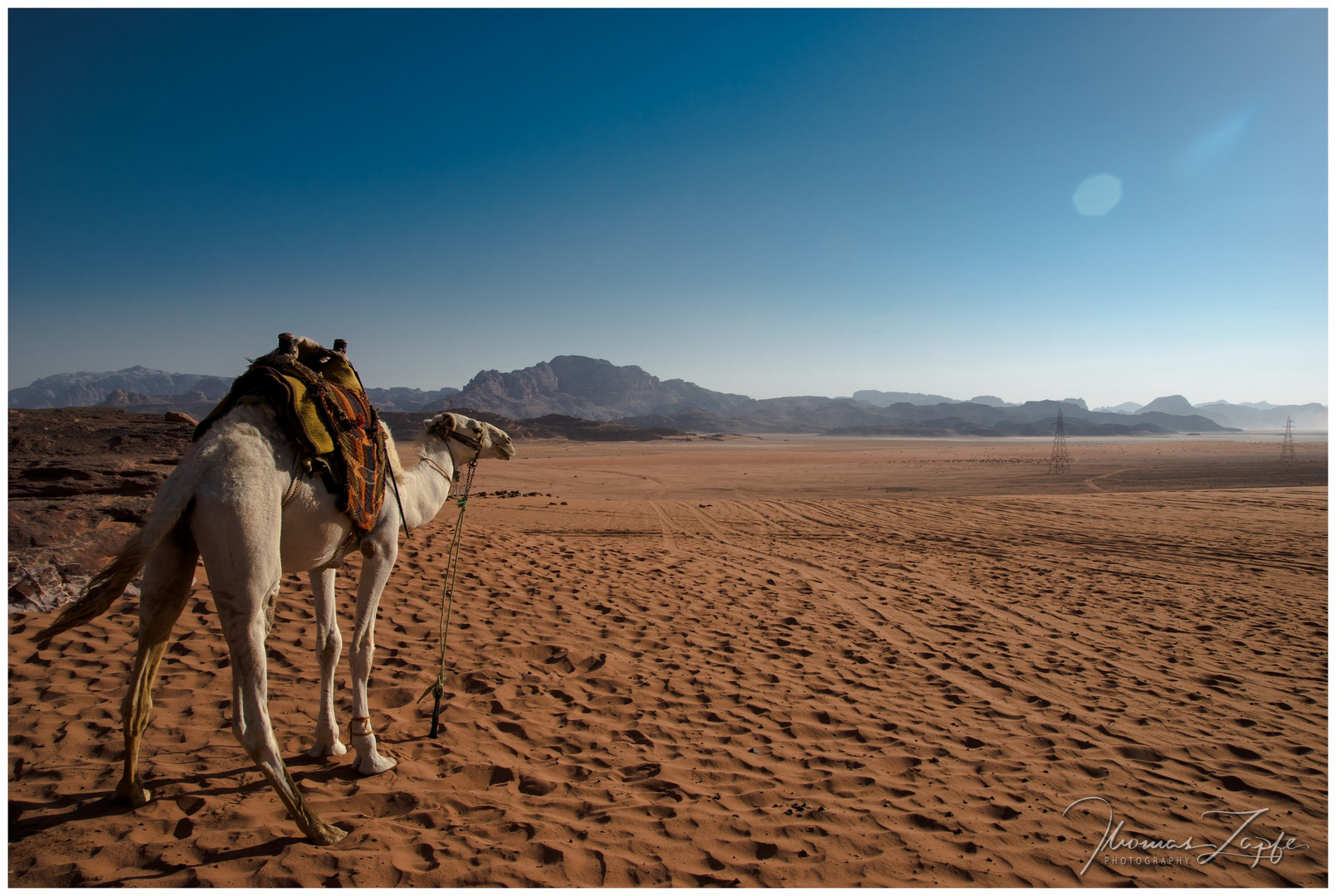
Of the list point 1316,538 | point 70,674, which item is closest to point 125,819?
point 70,674

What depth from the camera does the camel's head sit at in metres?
5.30

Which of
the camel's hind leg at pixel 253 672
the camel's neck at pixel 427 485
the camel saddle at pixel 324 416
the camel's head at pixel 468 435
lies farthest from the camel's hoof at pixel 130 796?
the camel's head at pixel 468 435

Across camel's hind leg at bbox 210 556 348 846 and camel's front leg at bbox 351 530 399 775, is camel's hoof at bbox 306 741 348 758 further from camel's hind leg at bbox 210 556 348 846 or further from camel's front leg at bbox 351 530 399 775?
camel's hind leg at bbox 210 556 348 846

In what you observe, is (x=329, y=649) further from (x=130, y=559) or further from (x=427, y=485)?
(x=130, y=559)

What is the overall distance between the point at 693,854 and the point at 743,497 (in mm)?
22219

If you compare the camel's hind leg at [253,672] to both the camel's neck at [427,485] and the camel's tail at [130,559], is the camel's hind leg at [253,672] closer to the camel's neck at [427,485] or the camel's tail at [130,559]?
the camel's tail at [130,559]

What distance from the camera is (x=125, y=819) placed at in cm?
352

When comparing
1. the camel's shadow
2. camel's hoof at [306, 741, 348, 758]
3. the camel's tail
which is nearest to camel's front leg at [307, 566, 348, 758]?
camel's hoof at [306, 741, 348, 758]

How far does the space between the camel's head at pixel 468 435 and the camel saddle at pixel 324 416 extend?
2.72ft

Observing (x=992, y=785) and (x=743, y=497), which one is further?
(x=743, y=497)

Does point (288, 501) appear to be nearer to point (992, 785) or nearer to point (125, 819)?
point (125, 819)

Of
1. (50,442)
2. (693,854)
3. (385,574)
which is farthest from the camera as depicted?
(50,442)

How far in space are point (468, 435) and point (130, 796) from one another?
3218 millimetres

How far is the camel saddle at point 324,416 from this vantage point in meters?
3.55
